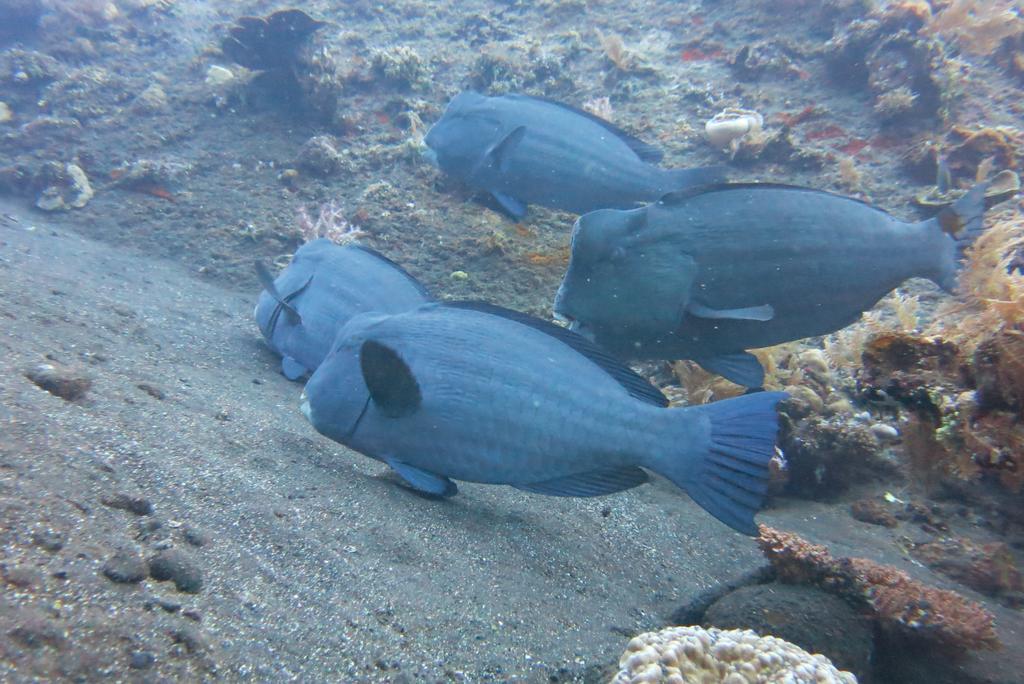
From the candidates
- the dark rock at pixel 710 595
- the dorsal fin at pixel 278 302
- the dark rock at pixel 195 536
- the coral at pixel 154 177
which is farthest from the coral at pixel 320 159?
the dark rock at pixel 710 595

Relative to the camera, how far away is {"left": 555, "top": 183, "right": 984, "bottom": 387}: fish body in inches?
124

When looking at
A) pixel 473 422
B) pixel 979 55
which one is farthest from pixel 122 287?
pixel 979 55

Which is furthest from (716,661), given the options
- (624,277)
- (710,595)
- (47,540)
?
(47,540)

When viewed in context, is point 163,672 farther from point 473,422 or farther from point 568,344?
point 568,344

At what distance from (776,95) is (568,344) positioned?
6763 mm

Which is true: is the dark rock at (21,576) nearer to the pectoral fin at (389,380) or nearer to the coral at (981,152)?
the pectoral fin at (389,380)

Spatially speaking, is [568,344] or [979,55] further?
[979,55]

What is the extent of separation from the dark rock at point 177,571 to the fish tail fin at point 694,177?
3.36 m

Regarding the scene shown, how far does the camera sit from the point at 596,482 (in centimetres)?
245

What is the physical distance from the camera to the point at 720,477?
2.24m

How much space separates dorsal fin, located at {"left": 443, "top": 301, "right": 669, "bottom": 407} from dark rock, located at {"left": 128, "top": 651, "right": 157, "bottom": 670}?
6.01 ft

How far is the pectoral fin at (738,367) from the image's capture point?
10.7ft

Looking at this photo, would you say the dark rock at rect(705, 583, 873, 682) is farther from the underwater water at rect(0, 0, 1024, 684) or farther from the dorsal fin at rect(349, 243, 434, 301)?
the dorsal fin at rect(349, 243, 434, 301)

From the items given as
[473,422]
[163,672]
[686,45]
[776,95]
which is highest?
[686,45]
